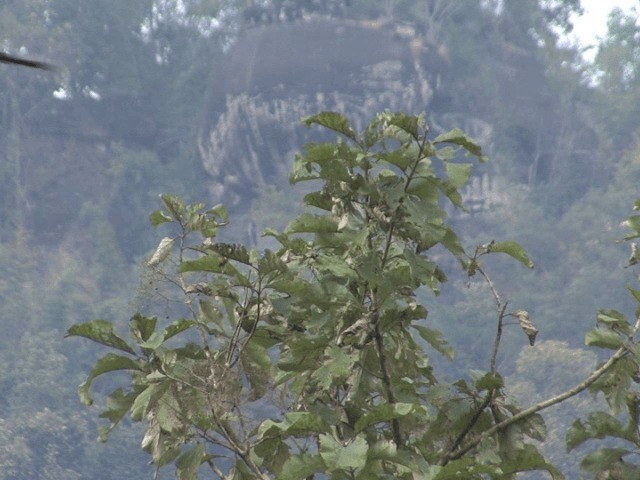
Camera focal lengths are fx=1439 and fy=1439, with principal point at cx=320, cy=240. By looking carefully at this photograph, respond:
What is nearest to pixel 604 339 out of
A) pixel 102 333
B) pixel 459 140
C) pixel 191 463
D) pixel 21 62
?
pixel 459 140

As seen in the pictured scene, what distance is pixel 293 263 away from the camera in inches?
127

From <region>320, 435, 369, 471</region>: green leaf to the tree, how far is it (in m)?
0.23

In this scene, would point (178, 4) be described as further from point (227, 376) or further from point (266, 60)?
point (227, 376)

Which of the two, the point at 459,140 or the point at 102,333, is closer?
the point at 459,140

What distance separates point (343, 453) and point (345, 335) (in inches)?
20.3

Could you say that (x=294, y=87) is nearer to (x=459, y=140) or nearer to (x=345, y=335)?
(x=345, y=335)

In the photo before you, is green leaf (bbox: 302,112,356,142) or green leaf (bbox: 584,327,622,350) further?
green leaf (bbox: 584,327,622,350)

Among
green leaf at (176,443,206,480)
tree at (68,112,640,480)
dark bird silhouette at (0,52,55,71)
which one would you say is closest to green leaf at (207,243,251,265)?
tree at (68,112,640,480)

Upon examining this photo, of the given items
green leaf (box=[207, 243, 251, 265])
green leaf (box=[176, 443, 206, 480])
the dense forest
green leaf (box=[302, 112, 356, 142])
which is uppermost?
green leaf (box=[302, 112, 356, 142])

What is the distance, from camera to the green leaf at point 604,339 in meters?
3.14

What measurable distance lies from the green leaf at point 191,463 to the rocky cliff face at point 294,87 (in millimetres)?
40967

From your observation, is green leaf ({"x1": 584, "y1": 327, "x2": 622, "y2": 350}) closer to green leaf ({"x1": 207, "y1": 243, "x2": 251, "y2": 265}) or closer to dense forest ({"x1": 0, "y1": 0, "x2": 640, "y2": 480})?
green leaf ({"x1": 207, "y1": 243, "x2": 251, "y2": 265})

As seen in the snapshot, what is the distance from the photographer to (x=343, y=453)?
2688 mm

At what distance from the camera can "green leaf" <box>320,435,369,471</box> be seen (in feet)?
8.71
